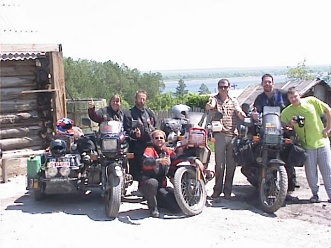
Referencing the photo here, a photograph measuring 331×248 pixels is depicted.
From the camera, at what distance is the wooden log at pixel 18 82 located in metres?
10.2

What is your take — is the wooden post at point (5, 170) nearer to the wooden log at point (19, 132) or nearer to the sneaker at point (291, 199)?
the wooden log at point (19, 132)

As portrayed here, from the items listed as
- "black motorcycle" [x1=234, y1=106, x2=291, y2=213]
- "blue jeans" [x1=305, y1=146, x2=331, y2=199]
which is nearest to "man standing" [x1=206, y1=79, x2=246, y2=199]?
"black motorcycle" [x1=234, y1=106, x2=291, y2=213]

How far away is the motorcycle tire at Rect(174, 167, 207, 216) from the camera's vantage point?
660cm

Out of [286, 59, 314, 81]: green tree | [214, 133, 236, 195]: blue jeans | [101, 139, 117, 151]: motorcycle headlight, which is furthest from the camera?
[286, 59, 314, 81]: green tree

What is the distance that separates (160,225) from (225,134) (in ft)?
5.75

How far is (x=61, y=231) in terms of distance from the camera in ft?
20.0

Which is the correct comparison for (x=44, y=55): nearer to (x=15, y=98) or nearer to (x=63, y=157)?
(x=15, y=98)

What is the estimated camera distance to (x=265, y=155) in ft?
23.3

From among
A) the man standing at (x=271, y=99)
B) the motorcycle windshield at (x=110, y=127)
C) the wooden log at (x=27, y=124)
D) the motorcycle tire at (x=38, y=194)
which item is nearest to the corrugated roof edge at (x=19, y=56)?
the wooden log at (x=27, y=124)

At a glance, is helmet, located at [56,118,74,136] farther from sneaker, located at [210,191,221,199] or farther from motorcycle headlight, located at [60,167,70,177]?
sneaker, located at [210,191,221,199]

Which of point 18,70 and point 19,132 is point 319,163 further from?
point 18,70

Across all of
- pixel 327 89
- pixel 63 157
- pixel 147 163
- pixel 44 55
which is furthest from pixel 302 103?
pixel 327 89

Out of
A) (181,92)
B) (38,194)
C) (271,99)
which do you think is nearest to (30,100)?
(38,194)

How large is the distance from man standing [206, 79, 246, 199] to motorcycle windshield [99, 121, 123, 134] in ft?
4.11
